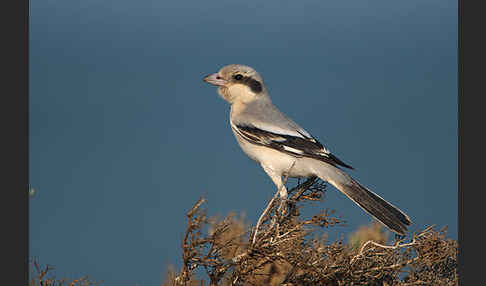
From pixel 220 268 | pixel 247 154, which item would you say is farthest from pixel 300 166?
pixel 220 268

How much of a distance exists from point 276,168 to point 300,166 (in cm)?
16

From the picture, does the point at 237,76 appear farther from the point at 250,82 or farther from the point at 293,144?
the point at 293,144

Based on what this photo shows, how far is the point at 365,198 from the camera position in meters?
2.60

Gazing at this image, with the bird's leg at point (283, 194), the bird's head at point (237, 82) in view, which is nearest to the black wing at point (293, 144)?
the bird's leg at point (283, 194)

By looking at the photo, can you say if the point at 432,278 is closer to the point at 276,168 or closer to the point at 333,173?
the point at 333,173

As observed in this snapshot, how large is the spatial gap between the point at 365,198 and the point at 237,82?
1183mm

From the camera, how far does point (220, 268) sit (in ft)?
7.01

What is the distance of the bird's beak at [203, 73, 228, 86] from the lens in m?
3.15

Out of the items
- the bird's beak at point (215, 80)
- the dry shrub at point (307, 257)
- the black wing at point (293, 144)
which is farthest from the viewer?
the bird's beak at point (215, 80)

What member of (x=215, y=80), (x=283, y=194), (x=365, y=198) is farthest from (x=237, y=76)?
(x=365, y=198)

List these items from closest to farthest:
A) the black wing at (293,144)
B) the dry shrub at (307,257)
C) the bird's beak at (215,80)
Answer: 1. the dry shrub at (307,257)
2. the black wing at (293,144)
3. the bird's beak at (215,80)

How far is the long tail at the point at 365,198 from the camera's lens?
2.44 meters

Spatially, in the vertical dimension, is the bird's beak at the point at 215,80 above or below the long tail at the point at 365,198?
above

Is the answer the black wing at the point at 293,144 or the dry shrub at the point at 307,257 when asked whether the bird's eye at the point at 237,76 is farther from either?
the dry shrub at the point at 307,257
